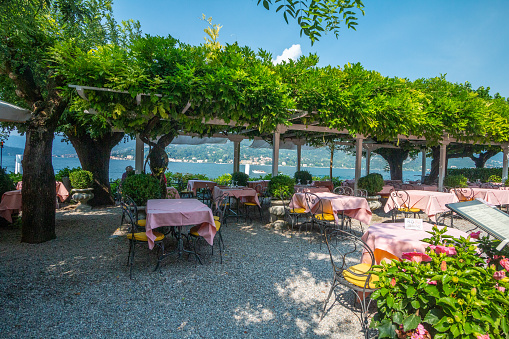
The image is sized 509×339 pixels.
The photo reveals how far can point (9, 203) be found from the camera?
622 cm

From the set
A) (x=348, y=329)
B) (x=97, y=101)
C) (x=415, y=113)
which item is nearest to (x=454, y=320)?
(x=348, y=329)

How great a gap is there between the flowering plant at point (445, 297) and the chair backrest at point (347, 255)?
0.77 metres

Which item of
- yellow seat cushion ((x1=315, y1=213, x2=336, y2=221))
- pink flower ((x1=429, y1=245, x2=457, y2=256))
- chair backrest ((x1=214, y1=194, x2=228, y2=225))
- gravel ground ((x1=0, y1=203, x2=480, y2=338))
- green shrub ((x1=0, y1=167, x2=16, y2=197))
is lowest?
gravel ground ((x1=0, y1=203, x2=480, y2=338))

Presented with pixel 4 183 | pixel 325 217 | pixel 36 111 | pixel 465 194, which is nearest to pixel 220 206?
pixel 325 217

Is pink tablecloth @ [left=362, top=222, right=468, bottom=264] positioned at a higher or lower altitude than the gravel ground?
higher

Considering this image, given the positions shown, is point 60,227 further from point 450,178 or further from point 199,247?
point 450,178

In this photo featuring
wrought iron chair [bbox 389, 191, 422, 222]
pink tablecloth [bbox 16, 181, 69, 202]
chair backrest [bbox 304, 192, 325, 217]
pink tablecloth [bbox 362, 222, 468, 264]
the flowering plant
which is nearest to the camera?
the flowering plant

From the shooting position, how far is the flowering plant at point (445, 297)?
1563mm

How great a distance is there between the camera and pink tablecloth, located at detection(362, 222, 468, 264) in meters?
3.08

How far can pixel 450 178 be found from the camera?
35.3ft

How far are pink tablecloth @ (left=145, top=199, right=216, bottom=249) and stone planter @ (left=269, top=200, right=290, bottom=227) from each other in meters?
2.85

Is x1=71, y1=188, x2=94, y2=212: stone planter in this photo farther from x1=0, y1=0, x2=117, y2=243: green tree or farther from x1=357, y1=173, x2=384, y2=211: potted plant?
x1=357, y1=173, x2=384, y2=211: potted plant

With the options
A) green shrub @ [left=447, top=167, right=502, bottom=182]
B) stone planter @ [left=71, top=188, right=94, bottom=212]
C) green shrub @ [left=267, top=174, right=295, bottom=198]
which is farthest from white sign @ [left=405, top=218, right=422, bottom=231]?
green shrub @ [left=447, top=167, right=502, bottom=182]

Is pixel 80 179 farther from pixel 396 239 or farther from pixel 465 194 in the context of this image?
pixel 465 194
